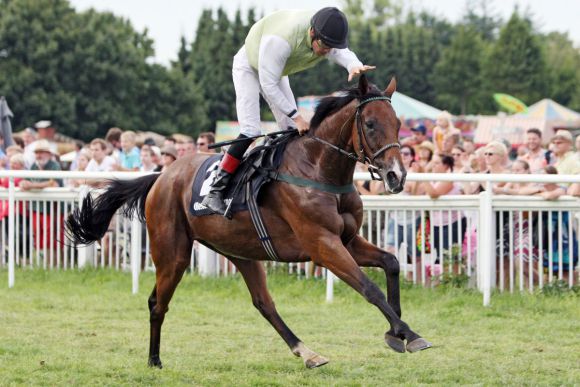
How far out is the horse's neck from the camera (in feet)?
21.8

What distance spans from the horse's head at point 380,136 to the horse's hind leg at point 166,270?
179cm

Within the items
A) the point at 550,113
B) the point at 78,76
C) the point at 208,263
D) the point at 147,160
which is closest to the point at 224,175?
the point at 208,263

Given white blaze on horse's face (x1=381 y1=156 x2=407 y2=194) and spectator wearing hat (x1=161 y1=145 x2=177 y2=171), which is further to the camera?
spectator wearing hat (x1=161 y1=145 x2=177 y2=171)

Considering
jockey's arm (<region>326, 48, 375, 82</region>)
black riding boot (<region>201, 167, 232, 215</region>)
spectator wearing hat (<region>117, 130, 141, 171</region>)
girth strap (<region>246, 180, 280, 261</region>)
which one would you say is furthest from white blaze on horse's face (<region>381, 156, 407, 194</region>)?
spectator wearing hat (<region>117, 130, 141, 171</region>)

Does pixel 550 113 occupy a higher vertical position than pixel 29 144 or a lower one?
higher

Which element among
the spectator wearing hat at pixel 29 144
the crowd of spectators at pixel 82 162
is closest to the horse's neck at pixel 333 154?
the crowd of spectators at pixel 82 162

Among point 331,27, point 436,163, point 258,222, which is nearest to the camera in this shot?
point 331,27

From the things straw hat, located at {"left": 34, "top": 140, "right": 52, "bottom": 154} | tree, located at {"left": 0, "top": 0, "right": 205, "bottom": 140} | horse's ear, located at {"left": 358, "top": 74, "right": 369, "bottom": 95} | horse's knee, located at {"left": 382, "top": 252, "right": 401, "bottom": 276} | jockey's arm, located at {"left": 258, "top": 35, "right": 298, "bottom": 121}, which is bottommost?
horse's knee, located at {"left": 382, "top": 252, "right": 401, "bottom": 276}

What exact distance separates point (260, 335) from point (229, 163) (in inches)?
82.3

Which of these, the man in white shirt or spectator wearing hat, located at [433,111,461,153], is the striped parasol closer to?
spectator wearing hat, located at [433,111,461,153]

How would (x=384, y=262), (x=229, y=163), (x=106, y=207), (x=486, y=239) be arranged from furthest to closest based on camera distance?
(x=486, y=239) < (x=106, y=207) < (x=229, y=163) < (x=384, y=262)

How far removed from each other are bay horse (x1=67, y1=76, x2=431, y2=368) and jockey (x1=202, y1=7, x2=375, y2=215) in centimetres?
19

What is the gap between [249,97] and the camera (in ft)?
23.6

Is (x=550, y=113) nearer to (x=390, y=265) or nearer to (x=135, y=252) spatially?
(x=135, y=252)
